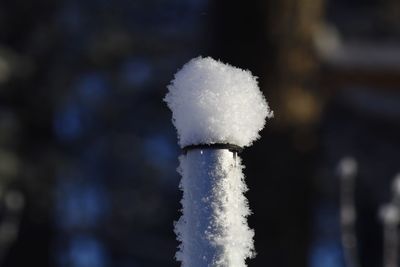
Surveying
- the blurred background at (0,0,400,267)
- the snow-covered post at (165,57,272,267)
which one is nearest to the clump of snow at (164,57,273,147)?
the snow-covered post at (165,57,272,267)

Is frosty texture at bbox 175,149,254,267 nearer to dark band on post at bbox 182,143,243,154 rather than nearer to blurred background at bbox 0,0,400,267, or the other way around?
dark band on post at bbox 182,143,243,154

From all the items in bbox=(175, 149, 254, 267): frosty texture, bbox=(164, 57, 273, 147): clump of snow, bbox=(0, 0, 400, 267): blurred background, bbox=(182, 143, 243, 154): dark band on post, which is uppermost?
bbox=(0, 0, 400, 267): blurred background

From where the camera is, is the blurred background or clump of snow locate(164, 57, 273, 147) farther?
the blurred background

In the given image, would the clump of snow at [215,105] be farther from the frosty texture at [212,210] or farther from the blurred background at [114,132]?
the blurred background at [114,132]

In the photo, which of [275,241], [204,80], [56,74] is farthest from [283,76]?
[56,74]

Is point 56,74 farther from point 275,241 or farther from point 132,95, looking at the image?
point 275,241

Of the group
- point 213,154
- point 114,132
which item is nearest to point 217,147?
point 213,154

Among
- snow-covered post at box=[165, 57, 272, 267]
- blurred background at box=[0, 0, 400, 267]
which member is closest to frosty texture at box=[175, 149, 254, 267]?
snow-covered post at box=[165, 57, 272, 267]

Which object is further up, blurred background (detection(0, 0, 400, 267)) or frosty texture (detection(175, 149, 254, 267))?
blurred background (detection(0, 0, 400, 267))
